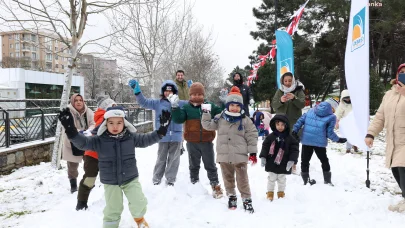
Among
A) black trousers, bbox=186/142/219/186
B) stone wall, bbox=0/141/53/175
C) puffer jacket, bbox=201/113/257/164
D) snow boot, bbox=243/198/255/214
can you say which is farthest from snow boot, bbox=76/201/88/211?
stone wall, bbox=0/141/53/175

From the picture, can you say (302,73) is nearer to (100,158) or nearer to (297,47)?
(297,47)

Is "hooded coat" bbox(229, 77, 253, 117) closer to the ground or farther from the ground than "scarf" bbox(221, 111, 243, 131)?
farther from the ground

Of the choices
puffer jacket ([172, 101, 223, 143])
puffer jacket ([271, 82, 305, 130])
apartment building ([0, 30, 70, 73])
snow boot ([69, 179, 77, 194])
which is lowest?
snow boot ([69, 179, 77, 194])

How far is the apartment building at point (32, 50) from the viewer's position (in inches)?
317

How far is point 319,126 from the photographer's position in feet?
17.0

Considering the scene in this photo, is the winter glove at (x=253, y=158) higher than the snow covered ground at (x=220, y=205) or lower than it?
higher

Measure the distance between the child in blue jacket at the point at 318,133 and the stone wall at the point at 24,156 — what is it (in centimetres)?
663

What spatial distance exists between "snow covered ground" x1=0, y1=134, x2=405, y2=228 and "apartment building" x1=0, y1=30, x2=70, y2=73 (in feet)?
12.6

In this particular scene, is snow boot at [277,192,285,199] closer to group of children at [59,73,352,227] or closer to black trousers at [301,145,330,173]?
group of children at [59,73,352,227]

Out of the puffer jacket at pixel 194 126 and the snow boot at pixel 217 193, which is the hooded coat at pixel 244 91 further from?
the snow boot at pixel 217 193

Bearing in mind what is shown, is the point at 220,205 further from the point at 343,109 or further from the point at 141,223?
the point at 343,109

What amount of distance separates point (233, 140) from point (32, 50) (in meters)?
68.0

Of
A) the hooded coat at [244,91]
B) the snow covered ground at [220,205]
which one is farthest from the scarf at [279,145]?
the hooded coat at [244,91]

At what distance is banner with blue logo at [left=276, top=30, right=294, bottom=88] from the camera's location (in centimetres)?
948
